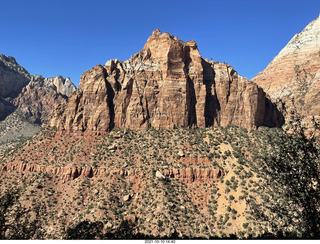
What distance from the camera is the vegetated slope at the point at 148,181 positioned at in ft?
145

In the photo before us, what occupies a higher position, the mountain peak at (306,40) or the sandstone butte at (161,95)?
the mountain peak at (306,40)

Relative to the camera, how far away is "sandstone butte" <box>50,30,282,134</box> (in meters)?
73.5

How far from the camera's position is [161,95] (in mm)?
74438

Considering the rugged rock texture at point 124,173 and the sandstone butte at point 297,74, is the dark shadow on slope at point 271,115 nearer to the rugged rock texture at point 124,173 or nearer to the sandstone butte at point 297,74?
the sandstone butte at point 297,74

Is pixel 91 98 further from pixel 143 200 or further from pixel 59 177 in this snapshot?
pixel 143 200

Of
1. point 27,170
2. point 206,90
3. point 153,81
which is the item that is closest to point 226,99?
point 206,90

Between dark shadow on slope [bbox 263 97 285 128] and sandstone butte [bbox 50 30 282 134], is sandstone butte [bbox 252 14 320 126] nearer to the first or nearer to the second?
dark shadow on slope [bbox 263 97 285 128]

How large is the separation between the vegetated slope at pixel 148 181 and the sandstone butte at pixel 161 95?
16.1 ft

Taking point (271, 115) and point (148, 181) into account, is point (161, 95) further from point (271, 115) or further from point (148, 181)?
point (271, 115)

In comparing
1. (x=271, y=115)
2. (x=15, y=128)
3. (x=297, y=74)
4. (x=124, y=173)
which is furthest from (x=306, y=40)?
(x=15, y=128)

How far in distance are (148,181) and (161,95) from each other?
1346 inches

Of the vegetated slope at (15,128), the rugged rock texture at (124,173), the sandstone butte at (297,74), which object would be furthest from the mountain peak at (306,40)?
the vegetated slope at (15,128)

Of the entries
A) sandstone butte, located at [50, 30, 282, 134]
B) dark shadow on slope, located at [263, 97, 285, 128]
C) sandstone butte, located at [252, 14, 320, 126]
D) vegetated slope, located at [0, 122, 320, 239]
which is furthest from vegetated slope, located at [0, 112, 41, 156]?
sandstone butte, located at [252, 14, 320, 126]

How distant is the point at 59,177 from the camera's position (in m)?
59.2
